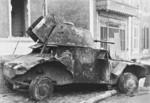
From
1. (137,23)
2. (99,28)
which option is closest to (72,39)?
(99,28)

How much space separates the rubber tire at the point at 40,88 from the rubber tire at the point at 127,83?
2668 millimetres

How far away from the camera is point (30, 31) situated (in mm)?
9000

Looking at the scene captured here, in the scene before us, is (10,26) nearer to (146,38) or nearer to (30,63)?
(30,63)

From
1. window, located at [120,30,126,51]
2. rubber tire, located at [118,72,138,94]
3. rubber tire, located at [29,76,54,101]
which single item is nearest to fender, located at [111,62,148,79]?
rubber tire, located at [118,72,138,94]

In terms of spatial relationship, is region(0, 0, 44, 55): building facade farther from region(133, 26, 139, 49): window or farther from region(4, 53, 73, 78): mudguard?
region(133, 26, 139, 49): window

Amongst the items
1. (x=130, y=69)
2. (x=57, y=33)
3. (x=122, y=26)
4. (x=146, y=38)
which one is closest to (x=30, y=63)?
(x=57, y=33)

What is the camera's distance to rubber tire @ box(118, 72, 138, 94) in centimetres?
952

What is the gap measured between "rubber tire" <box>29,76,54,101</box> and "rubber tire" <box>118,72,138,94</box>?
267cm

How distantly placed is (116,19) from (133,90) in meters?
10.6

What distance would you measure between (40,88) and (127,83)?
3.29 meters

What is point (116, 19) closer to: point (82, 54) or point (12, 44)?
point (12, 44)

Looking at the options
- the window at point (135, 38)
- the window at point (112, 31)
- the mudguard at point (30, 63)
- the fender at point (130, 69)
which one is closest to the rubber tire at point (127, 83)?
the fender at point (130, 69)

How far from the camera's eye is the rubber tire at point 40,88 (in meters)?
7.85

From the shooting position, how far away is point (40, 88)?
7961 millimetres
